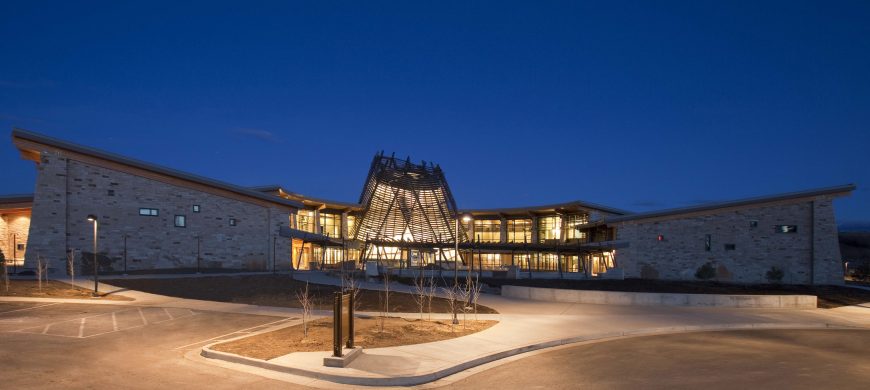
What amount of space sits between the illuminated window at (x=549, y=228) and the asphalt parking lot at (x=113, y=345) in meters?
59.2

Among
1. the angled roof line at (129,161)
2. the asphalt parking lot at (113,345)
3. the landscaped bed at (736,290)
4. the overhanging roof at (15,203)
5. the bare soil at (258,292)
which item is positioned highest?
the angled roof line at (129,161)

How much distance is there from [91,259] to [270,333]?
25846 millimetres

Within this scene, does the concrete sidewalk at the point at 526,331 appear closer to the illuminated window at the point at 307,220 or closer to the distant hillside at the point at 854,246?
the illuminated window at the point at 307,220

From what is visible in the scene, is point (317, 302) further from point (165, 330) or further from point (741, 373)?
point (741, 373)

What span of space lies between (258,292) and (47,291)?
938 cm

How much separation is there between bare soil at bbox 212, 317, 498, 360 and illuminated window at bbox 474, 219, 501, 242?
62.8m

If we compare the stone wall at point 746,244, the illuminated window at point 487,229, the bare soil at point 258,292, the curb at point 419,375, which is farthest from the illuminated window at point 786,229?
the illuminated window at point 487,229

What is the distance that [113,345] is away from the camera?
1411cm

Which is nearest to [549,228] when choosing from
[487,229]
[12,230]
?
[487,229]

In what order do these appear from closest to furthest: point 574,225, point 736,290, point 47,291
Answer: point 47,291, point 736,290, point 574,225

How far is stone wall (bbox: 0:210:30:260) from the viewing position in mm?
48562

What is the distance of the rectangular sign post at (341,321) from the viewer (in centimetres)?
1205

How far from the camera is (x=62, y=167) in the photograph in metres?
35.5

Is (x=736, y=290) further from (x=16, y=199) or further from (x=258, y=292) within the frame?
(x=16, y=199)
